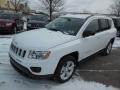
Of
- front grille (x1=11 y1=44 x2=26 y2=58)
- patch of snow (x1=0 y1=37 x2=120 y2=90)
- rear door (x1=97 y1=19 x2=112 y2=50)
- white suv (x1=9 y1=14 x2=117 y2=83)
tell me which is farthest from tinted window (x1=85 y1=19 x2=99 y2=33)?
front grille (x1=11 y1=44 x2=26 y2=58)

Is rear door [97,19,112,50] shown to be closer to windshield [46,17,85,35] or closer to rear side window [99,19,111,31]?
rear side window [99,19,111,31]

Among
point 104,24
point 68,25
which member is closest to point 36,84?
point 68,25

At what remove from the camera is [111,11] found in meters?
66.5

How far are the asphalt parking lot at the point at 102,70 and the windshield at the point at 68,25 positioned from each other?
1121 mm

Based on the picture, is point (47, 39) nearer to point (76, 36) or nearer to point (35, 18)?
point (76, 36)

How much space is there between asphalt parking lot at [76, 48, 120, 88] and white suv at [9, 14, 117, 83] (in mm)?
545

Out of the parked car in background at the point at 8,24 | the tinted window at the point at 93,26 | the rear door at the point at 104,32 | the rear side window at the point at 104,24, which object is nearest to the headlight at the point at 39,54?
the tinted window at the point at 93,26

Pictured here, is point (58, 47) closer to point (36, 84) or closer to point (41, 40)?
point (41, 40)

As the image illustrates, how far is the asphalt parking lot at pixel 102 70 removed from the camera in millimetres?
6142

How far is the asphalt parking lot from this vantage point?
6142mm

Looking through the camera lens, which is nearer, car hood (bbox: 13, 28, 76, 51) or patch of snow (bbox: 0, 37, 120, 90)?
car hood (bbox: 13, 28, 76, 51)

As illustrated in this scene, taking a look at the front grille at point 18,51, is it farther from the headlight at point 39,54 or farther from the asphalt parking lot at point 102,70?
the asphalt parking lot at point 102,70

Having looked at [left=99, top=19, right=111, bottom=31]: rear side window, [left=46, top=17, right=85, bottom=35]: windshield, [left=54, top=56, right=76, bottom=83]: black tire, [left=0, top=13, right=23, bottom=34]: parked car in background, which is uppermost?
[left=46, top=17, right=85, bottom=35]: windshield

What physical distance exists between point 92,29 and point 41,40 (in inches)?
83.5
